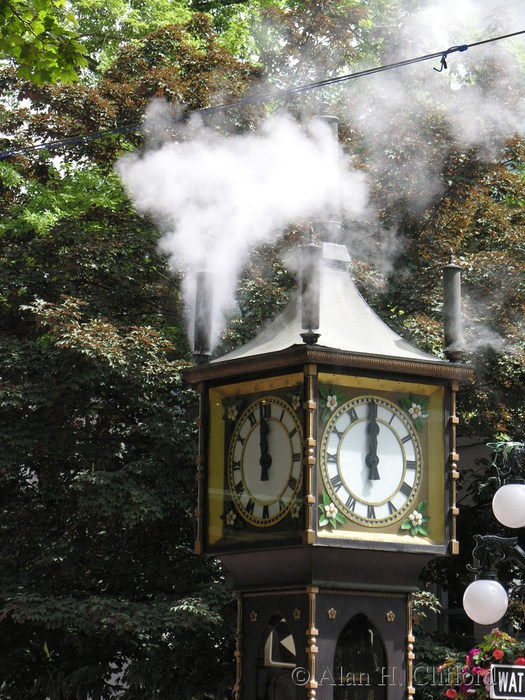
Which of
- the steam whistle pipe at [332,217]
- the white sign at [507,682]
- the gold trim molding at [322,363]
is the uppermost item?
the steam whistle pipe at [332,217]

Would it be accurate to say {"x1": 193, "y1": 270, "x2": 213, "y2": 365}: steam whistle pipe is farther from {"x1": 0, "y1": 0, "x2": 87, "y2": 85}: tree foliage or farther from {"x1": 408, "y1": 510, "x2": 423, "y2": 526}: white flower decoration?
{"x1": 0, "y1": 0, "x2": 87, "y2": 85}: tree foliage

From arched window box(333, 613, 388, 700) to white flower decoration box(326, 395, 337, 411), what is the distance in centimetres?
91

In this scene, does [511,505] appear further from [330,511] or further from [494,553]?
[330,511]

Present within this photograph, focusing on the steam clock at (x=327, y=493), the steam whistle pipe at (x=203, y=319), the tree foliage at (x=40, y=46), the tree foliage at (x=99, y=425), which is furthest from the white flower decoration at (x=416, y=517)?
the tree foliage at (x=99, y=425)

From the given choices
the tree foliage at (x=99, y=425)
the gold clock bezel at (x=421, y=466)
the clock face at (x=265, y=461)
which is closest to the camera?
the gold clock bezel at (x=421, y=466)

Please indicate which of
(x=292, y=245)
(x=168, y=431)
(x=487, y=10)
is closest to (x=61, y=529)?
(x=168, y=431)

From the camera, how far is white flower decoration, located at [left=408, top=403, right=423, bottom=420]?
5.54 metres

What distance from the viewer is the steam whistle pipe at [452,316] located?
5.79m

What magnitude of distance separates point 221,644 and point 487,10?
764 centimetres

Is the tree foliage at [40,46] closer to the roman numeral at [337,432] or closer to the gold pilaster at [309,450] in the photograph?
the gold pilaster at [309,450]

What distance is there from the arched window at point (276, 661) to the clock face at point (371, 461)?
656 millimetres

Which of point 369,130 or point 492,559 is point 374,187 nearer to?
point 369,130

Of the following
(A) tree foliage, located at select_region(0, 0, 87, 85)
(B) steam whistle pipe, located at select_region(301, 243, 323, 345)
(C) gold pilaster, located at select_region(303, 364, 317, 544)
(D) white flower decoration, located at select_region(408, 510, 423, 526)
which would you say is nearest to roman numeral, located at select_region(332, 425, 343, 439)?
(C) gold pilaster, located at select_region(303, 364, 317, 544)

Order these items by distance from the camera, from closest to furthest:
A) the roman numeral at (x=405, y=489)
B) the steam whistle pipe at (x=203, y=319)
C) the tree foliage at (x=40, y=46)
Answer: the roman numeral at (x=405, y=489) < the steam whistle pipe at (x=203, y=319) < the tree foliage at (x=40, y=46)
